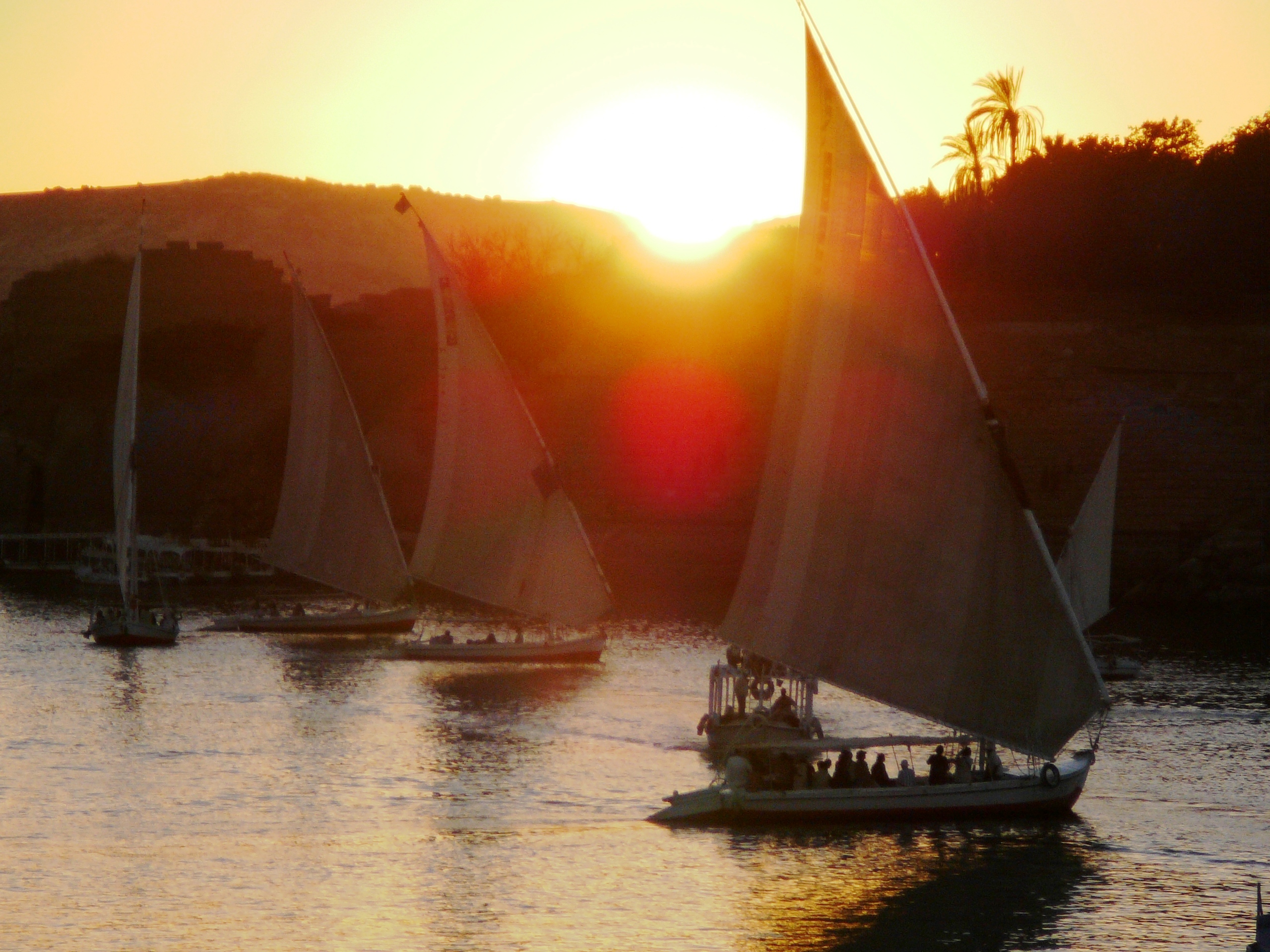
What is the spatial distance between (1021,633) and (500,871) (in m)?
12.6

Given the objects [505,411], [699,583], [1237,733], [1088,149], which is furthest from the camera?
[1088,149]

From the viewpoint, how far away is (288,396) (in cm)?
15525

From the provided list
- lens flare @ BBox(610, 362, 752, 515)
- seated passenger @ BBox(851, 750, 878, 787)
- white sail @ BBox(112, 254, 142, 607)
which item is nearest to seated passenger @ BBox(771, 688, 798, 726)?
seated passenger @ BBox(851, 750, 878, 787)

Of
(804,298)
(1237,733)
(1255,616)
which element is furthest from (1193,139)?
(804,298)

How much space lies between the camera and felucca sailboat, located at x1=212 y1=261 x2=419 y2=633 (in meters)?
78.2

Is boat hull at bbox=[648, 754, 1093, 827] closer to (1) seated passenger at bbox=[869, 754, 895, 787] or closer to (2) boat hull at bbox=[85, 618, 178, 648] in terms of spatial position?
(1) seated passenger at bbox=[869, 754, 895, 787]

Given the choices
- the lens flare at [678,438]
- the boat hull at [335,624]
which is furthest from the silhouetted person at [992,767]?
the lens flare at [678,438]

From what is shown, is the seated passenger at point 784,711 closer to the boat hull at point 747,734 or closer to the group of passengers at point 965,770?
the boat hull at point 747,734

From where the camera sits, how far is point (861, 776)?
130 feet

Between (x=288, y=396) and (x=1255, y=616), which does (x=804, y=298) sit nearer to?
(x=1255, y=616)

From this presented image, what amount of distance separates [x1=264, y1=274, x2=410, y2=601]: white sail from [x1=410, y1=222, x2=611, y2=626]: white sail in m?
7.62

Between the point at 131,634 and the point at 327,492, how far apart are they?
11.2 m

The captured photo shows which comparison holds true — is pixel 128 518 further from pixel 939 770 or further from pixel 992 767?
pixel 992 767

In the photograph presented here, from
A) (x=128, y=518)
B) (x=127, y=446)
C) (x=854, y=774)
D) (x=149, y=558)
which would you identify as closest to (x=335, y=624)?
(x=128, y=518)
